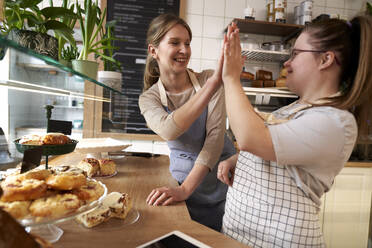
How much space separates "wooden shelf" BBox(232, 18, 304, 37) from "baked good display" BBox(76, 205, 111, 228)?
7.69ft

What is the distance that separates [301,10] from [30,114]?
2.74m

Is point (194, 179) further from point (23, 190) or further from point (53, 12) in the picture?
point (53, 12)

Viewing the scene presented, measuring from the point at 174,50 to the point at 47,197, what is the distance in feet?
3.10

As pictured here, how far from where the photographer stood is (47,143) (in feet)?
2.56

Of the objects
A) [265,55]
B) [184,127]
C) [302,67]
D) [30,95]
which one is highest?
[265,55]

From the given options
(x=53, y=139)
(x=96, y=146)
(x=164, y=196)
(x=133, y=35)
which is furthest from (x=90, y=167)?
(x=133, y=35)

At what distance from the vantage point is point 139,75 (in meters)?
2.74

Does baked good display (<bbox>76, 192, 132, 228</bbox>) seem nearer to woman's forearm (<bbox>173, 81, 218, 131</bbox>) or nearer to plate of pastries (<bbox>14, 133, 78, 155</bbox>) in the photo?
plate of pastries (<bbox>14, 133, 78, 155</bbox>)

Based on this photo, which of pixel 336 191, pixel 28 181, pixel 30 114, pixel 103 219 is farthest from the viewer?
pixel 336 191

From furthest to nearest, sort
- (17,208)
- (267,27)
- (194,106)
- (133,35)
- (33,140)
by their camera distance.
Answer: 1. (133,35)
2. (267,27)
3. (194,106)
4. (33,140)
5. (17,208)

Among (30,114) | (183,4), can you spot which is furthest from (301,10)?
(30,114)

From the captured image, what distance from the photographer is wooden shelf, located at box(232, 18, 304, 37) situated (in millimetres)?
2520

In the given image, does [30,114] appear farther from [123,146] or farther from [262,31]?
[262,31]

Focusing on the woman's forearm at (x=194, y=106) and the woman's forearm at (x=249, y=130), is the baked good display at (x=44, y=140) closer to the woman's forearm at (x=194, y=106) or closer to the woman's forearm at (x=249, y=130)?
the woman's forearm at (x=194, y=106)
